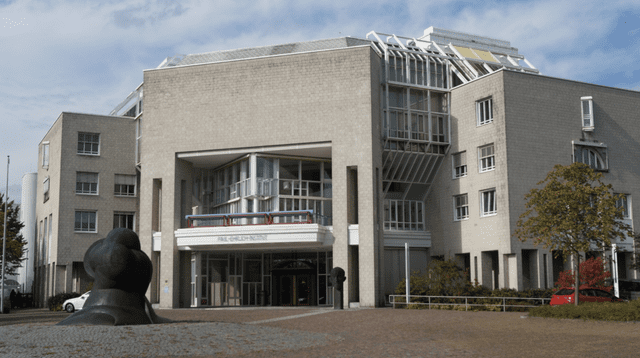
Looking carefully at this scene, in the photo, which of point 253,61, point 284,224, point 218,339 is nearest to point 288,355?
point 218,339

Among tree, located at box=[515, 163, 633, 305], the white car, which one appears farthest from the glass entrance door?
tree, located at box=[515, 163, 633, 305]

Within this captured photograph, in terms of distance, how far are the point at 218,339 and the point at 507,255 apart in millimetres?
23521

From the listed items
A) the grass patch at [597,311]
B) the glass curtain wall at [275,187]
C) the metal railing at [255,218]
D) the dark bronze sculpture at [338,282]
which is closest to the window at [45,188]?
the glass curtain wall at [275,187]

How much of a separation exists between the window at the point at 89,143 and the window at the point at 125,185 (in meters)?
2.37

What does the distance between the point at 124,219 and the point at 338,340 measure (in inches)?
1324

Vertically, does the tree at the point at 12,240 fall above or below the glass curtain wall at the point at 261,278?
above

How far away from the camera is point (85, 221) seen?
47781 mm

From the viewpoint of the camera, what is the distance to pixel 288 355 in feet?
50.1

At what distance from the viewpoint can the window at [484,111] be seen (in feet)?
128

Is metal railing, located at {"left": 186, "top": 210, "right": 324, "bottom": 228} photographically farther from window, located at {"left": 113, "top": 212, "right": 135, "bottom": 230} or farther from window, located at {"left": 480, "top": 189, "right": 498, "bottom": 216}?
window, located at {"left": 113, "top": 212, "right": 135, "bottom": 230}

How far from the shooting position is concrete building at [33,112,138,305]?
47.0 meters

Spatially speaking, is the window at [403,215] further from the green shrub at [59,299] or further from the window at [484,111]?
the green shrub at [59,299]

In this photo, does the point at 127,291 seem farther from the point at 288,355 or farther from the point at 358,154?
the point at 358,154

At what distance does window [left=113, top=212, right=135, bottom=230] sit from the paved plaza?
28.4 metres
